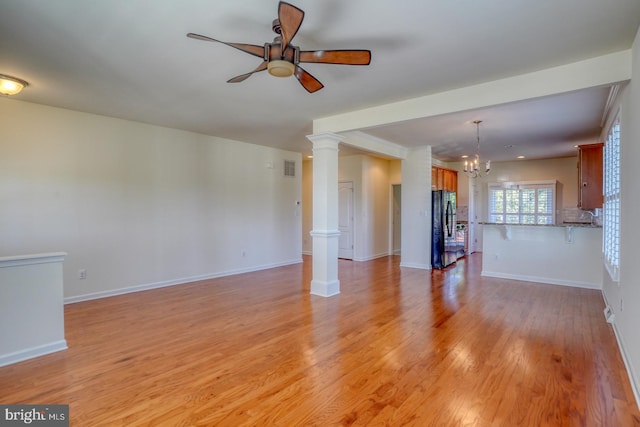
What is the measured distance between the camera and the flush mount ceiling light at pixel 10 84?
3.15 m

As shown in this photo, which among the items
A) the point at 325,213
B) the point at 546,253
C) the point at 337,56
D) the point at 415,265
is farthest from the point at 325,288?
the point at 546,253

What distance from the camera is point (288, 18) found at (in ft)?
6.13

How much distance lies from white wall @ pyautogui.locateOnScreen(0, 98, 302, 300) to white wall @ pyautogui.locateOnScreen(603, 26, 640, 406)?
5.48m

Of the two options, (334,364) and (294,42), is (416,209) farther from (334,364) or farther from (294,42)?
(294,42)

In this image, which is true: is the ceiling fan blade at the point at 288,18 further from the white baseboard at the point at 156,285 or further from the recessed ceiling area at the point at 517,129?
the white baseboard at the point at 156,285

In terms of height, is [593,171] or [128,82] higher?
[128,82]

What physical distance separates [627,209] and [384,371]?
7.82 ft

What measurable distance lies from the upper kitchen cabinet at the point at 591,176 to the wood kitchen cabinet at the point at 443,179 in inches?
132

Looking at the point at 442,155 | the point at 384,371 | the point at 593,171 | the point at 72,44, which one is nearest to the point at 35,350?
the point at 72,44

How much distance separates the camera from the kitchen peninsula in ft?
17.2

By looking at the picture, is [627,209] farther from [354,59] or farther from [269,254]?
[269,254]

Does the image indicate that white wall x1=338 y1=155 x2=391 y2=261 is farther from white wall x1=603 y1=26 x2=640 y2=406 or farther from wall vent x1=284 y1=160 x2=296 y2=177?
white wall x1=603 y1=26 x2=640 y2=406

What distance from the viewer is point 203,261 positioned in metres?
5.86

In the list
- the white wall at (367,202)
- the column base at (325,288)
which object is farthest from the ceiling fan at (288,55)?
the white wall at (367,202)
